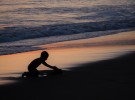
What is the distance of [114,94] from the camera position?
806 centimetres

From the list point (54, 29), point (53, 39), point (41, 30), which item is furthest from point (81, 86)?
point (54, 29)

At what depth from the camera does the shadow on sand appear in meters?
8.12

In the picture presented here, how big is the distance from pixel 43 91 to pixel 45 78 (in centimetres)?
181

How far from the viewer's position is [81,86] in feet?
29.7

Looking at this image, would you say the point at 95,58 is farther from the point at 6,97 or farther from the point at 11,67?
the point at 6,97

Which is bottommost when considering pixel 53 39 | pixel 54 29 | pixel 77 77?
pixel 53 39

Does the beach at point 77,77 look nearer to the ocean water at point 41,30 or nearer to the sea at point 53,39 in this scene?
the sea at point 53,39

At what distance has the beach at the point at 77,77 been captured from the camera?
8.30 metres

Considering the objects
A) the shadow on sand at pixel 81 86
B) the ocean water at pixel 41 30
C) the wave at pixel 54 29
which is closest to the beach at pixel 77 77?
the shadow on sand at pixel 81 86

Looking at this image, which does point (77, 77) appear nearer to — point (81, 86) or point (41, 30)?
point (81, 86)

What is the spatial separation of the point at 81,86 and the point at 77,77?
131 cm

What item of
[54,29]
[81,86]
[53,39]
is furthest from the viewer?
[54,29]

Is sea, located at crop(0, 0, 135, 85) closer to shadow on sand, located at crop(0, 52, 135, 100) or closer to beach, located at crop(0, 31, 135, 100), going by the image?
beach, located at crop(0, 31, 135, 100)

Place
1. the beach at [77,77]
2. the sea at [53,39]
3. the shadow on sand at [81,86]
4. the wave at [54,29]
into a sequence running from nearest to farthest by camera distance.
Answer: the shadow on sand at [81,86] < the beach at [77,77] < the sea at [53,39] < the wave at [54,29]
